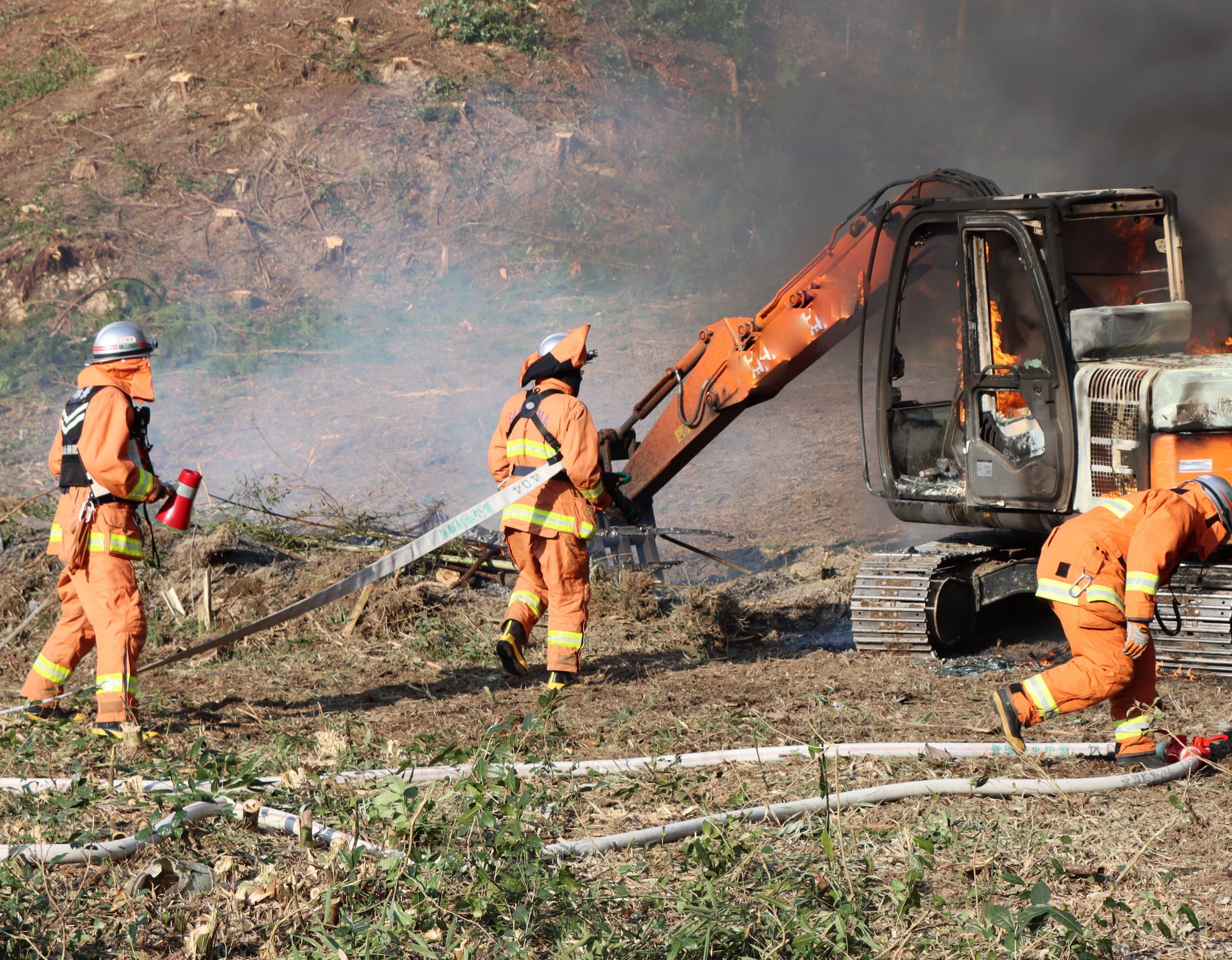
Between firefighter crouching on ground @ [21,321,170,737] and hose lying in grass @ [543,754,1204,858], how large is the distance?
2.70 m

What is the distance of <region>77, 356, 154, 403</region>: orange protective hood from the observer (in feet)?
19.6

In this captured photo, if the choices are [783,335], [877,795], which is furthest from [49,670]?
[783,335]

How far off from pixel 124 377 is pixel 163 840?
9.35 feet

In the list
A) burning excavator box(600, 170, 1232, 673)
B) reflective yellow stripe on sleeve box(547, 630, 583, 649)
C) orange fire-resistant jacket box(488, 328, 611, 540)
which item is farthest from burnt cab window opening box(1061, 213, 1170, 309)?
reflective yellow stripe on sleeve box(547, 630, 583, 649)

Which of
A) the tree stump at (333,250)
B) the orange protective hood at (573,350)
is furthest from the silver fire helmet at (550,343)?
the tree stump at (333,250)

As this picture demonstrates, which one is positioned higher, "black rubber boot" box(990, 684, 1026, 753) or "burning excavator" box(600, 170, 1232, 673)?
"burning excavator" box(600, 170, 1232, 673)

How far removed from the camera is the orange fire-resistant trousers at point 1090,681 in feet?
16.6

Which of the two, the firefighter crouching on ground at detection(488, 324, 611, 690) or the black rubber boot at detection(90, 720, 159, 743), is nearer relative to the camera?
the black rubber boot at detection(90, 720, 159, 743)

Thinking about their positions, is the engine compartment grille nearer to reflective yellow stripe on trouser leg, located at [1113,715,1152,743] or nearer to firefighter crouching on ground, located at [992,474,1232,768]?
firefighter crouching on ground, located at [992,474,1232,768]

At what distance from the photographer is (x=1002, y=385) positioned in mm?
6809

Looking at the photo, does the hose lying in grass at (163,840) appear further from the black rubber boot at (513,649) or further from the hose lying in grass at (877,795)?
the black rubber boot at (513,649)

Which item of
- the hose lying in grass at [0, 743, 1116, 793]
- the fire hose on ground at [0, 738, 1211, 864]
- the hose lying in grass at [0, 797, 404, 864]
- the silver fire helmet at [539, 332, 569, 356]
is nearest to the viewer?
the hose lying in grass at [0, 797, 404, 864]

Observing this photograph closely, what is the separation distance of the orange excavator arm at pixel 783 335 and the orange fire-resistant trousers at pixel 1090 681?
3.04m

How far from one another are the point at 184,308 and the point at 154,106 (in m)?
5.25
